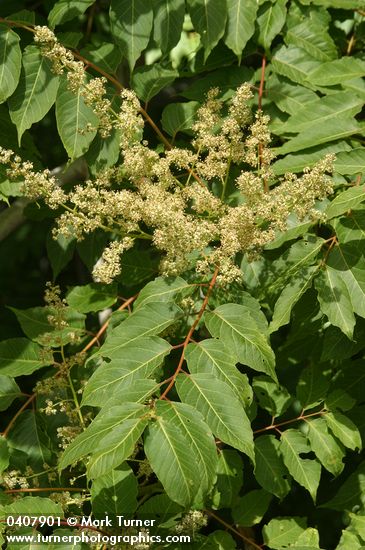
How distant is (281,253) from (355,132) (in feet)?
1.53

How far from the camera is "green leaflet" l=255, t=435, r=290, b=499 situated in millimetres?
2699

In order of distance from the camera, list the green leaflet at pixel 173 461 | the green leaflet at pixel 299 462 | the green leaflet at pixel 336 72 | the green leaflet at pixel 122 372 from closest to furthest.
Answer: the green leaflet at pixel 173 461 < the green leaflet at pixel 122 372 < the green leaflet at pixel 299 462 < the green leaflet at pixel 336 72

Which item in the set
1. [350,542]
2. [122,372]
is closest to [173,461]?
[122,372]

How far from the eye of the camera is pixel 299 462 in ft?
8.85

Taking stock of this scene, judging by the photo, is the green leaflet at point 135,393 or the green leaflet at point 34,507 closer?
the green leaflet at point 135,393

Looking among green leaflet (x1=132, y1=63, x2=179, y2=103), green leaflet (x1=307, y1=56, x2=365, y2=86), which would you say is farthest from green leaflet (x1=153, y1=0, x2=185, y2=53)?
green leaflet (x1=307, y1=56, x2=365, y2=86)

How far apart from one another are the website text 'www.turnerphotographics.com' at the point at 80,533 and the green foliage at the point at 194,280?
0.04 ft

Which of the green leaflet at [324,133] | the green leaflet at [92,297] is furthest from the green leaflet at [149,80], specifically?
the green leaflet at [92,297]

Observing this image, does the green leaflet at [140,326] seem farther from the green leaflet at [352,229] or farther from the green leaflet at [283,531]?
the green leaflet at [283,531]

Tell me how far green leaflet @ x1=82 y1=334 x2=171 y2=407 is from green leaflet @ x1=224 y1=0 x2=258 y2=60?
1168mm

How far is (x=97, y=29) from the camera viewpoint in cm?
434

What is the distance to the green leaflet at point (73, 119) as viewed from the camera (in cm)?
271

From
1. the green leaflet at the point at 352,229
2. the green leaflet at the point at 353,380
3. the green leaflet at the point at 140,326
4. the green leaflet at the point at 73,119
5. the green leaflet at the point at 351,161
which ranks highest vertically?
the green leaflet at the point at 73,119

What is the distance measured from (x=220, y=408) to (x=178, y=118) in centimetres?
128
